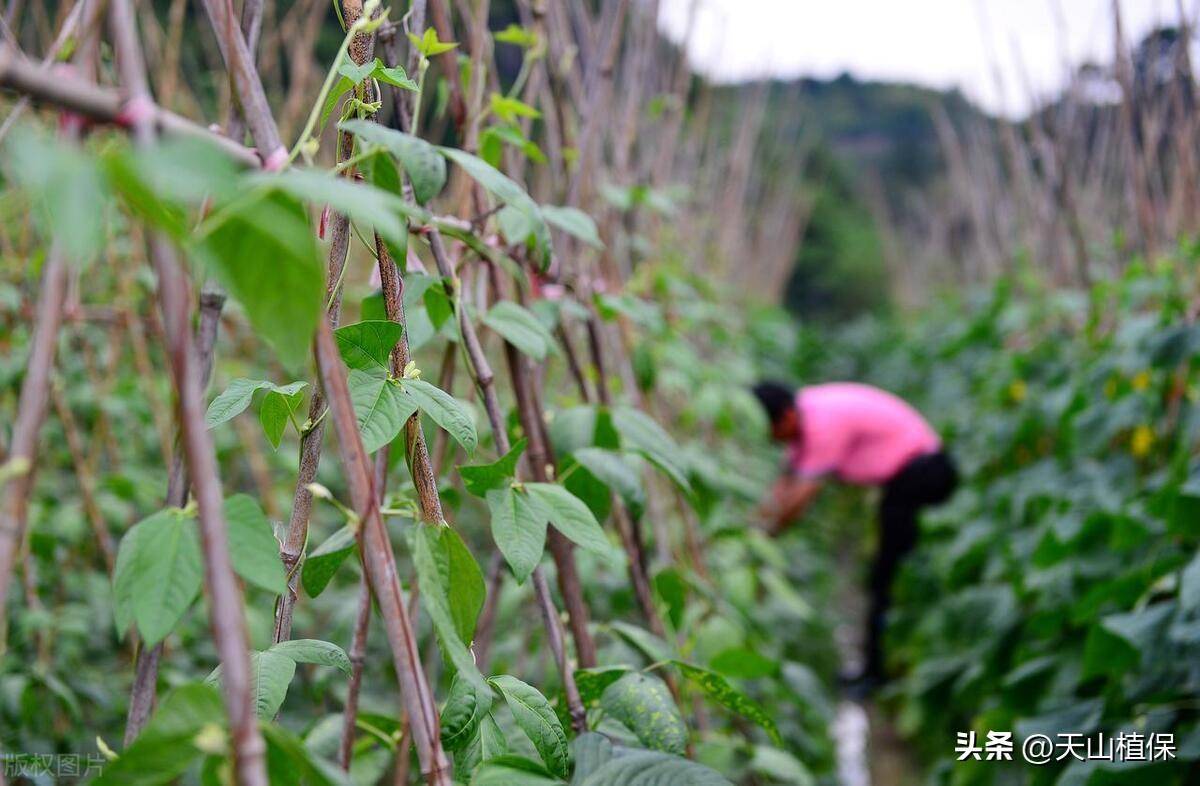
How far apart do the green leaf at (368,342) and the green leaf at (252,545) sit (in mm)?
146

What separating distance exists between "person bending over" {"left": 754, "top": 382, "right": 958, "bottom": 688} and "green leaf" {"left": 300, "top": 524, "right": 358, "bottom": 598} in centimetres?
267

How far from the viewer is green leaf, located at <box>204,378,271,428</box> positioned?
0.53 m

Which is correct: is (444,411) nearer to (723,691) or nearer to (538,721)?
(538,721)

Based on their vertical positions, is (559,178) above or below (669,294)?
above

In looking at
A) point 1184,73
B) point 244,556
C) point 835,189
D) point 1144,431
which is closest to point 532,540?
point 244,556

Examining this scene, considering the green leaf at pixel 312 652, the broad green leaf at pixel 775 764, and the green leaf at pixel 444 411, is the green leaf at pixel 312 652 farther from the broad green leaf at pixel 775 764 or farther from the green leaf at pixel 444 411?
the broad green leaf at pixel 775 764

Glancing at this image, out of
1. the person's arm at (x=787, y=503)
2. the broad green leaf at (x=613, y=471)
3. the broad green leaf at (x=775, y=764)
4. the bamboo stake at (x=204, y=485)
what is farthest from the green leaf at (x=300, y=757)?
the person's arm at (x=787, y=503)

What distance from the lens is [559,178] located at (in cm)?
130

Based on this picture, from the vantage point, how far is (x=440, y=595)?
0.50 metres

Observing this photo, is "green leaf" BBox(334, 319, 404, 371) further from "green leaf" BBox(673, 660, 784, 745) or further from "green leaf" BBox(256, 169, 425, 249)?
"green leaf" BBox(673, 660, 784, 745)

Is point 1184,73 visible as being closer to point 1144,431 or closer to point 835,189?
point 1144,431

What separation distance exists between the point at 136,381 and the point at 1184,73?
241cm

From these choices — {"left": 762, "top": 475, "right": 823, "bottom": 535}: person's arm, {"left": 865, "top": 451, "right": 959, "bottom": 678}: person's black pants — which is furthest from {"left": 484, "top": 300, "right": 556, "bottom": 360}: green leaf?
{"left": 865, "top": 451, "right": 959, "bottom": 678}: person's black pants

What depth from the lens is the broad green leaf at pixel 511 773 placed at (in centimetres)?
52
